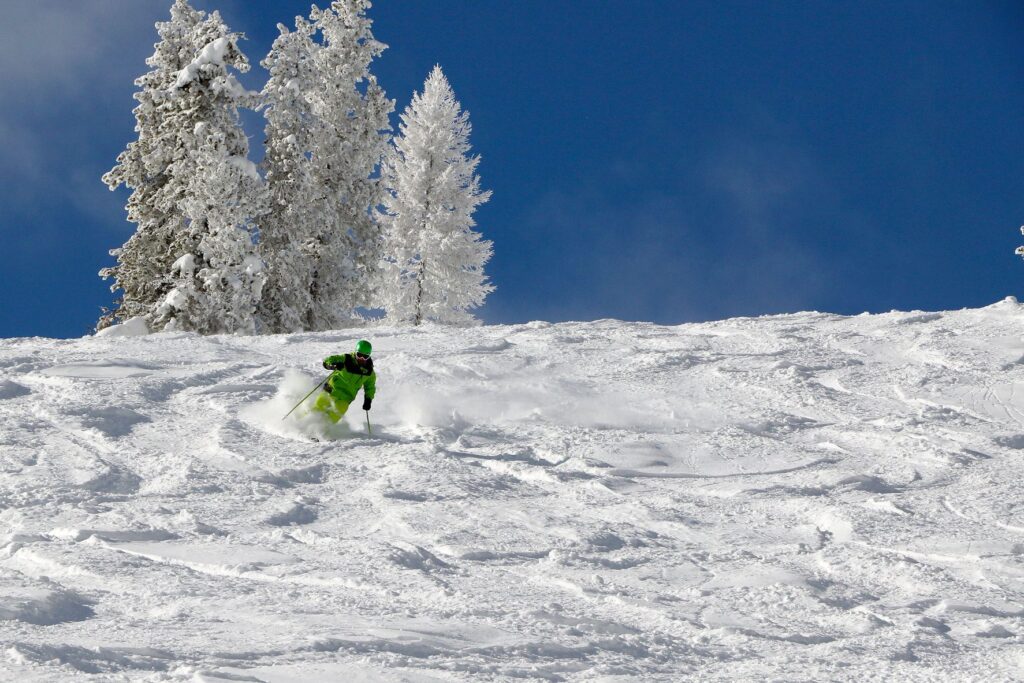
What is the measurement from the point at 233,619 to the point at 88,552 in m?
2.15

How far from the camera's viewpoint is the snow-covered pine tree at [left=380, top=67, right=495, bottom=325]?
3469 cm

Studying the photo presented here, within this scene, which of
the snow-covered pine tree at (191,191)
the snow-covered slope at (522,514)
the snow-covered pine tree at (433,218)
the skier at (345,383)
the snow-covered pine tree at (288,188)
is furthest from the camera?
the snow-covered pine tree at (433,218)

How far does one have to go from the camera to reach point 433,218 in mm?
34875

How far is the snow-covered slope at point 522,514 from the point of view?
6.28 meters

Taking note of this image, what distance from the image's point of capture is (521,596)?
7410 millimetres

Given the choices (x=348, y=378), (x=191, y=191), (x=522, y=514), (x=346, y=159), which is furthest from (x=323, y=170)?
(x=522, y=514)

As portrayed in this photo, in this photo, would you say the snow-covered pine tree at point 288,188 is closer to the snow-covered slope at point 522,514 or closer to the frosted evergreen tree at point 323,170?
the frosted evergreen tree at point 323,170

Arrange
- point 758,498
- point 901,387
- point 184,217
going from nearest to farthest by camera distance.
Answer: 1. point 758,498
2. point 901,387
3. point 184,217

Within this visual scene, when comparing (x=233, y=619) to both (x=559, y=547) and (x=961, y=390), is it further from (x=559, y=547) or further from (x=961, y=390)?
(x=961, y=390)

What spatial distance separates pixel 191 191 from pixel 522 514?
20.4 metres

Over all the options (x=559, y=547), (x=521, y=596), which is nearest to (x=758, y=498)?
(x=559, y=547)

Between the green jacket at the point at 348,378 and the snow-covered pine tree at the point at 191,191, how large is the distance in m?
14.0

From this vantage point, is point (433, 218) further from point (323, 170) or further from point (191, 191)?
point (191, 191)

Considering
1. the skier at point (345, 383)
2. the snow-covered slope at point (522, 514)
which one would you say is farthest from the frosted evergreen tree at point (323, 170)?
the skier at point (345, 383)
